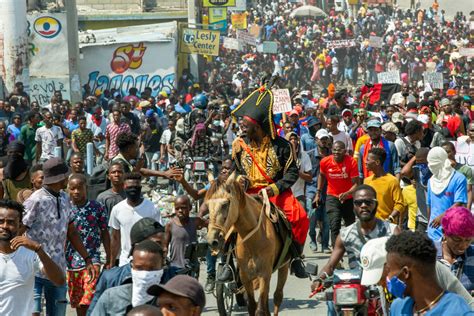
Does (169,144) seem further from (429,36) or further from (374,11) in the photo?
(374,11)

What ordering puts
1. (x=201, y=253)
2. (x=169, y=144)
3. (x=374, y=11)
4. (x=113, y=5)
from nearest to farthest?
(x=201, y=253)
(x=169, y=144)
(x=113, y=5)
(x=374, y=11)

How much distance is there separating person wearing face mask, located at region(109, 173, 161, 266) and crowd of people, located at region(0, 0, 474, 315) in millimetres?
12

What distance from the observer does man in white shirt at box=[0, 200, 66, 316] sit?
7.71 metres

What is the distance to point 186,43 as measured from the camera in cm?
3494

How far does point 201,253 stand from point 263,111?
1457 mm

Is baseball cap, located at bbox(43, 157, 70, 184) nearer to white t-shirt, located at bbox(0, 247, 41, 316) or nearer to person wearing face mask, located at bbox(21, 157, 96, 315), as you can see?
person wearing face mask, located at bbox(21, 157, 96, 315)

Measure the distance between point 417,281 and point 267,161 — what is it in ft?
19.9

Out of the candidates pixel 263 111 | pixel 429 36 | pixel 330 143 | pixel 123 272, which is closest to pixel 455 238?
pixel 123 272

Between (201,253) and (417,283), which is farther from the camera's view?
(201,253)

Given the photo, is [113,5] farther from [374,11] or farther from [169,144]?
[169,144]

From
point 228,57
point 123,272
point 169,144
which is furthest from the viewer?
point 228,57

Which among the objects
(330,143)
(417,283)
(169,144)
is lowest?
(169,144)

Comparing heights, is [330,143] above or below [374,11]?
above

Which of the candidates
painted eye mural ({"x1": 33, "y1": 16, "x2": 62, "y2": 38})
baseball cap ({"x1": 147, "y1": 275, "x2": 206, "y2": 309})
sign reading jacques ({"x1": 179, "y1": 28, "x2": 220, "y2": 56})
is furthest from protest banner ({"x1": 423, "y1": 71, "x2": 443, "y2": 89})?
baseball cap ({"x1": 147, "y1": 275, "x2": 206, "y2": 309})
